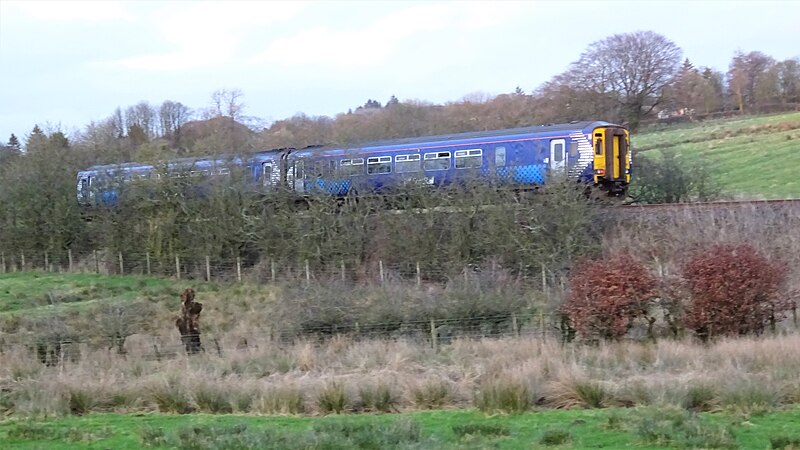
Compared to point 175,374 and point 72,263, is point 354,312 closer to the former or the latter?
point 175,374

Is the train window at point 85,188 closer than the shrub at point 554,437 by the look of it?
No

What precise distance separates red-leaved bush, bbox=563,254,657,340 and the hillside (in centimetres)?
1839

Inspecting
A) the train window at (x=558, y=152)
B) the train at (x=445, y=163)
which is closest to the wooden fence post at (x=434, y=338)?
the train at (x=445, y=163)

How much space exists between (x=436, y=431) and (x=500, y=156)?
18.2 meters

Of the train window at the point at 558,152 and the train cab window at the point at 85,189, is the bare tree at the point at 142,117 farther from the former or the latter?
the train window at the point at 558,152

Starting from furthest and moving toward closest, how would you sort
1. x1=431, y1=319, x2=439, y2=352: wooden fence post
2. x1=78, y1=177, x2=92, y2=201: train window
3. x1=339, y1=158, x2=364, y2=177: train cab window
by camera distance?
1. x1=78, y1=177, x2=92, y2=201: train window
2. x1=339, y1=158, x2=364, y2=177: train cab window
3. x1=431, y1=319, x2=439, y2=352: wooden fence post

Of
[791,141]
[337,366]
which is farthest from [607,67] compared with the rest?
[337,366]

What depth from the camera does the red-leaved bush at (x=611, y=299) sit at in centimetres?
1449

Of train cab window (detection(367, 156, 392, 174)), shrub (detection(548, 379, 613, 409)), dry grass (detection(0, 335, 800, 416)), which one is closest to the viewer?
dry grass (detection(0, 335, 800, 416))

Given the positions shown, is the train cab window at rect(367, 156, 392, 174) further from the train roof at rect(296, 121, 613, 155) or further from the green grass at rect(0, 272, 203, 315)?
the green grass at rect(0, 272, 203, 315)

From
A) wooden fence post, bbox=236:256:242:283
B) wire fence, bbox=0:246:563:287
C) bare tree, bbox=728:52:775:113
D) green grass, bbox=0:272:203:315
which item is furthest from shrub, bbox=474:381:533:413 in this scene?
bare tree, bbox=728:52:775:113

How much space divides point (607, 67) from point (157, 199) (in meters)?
29.5

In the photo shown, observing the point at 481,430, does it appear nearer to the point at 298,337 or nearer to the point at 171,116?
the point at 298,337

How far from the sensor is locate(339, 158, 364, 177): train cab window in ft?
93.3
